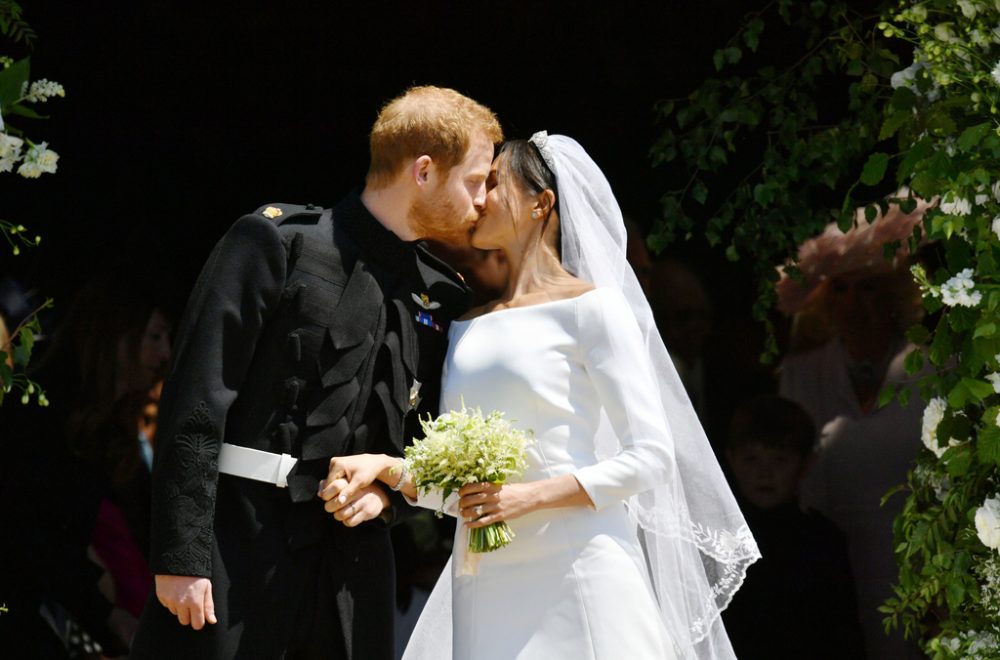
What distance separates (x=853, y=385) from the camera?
5.24m

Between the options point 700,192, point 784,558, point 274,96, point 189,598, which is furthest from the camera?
point 784,558

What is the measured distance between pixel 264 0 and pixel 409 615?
264 cm

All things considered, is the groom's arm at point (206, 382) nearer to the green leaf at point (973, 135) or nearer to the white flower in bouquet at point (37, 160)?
the white flower in bouquet at point (37, 160)

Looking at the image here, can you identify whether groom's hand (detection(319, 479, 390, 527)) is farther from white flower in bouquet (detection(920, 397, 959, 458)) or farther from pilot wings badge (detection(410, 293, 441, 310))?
white flower in bouquet (detection(920, 397, 959, 458))

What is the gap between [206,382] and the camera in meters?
2.94

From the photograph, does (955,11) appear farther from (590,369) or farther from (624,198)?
(624,198)

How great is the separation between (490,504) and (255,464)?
0.59 metres

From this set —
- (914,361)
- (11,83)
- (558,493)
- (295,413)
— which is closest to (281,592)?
Answer: (295,413)

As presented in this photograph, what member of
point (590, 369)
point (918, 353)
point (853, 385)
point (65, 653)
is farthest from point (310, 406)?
point (853, 385)

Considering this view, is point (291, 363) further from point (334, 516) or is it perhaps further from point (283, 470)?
point (334, 516)

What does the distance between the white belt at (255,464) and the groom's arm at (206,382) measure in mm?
79

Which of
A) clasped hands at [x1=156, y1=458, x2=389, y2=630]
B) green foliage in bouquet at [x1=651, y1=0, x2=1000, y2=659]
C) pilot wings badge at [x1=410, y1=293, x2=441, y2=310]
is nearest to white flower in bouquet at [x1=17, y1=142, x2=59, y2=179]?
pilot wings badge at [x1=410, y1=293, x2=441, y2=310]

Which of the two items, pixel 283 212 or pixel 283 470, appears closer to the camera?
pixel 283 470

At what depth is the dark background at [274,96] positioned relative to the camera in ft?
15.7
